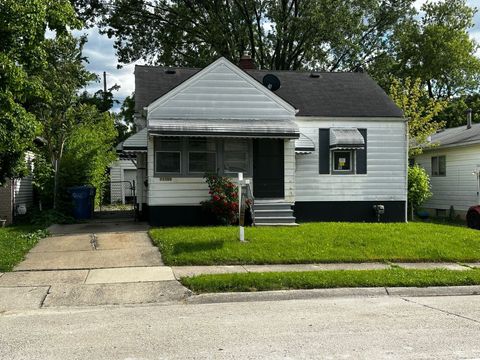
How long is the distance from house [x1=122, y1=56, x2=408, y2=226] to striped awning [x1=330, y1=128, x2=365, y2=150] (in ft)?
0.11

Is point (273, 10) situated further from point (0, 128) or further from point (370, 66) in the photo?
point (0, 128)

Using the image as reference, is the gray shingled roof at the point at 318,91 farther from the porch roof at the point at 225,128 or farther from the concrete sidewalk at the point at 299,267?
the concrete sidewalk at the point at 299,267

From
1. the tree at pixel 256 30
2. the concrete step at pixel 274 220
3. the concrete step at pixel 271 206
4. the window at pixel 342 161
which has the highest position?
the tree at pixel 256 30

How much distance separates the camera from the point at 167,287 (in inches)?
332

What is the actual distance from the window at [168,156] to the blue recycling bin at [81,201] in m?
3.39

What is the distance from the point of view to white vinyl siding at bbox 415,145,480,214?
21578 millimetres

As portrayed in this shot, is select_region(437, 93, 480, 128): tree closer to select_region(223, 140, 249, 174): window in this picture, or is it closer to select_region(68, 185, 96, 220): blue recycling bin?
select_region(223, 140, 249, 174): window

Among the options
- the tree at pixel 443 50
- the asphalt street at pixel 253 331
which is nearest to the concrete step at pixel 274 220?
the asphalt street at pixel 253 331

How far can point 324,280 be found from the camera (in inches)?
343

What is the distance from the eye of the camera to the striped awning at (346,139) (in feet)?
54.2

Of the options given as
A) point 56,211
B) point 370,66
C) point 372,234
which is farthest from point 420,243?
point 370,66

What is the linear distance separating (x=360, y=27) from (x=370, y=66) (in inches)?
155

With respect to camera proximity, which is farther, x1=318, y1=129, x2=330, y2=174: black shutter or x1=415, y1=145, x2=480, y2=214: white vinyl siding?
x1=415, y1=145, x2=480, y2=214: white vinyl siding

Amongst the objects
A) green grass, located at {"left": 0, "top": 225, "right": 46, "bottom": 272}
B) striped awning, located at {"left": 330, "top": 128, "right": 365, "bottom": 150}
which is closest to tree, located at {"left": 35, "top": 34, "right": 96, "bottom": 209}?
green grass, located at {"left": 0, "top": 225, "right": 46, "bottom": 272}
